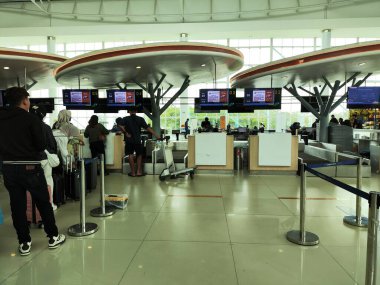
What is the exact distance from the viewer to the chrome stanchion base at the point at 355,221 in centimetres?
401

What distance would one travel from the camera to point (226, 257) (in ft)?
10.1

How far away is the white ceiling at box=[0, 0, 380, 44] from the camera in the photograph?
1528 centimetres

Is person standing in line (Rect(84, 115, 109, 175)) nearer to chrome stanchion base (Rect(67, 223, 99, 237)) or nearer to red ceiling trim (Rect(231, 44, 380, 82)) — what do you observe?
chrome stanchion base (Rect(67, 223, 99, 237))

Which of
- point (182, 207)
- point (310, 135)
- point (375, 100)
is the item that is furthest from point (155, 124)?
point (310, 135)

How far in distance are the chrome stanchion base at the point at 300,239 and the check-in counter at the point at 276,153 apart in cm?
447

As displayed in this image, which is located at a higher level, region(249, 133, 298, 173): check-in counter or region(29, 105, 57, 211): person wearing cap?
region(29, 105, 57, 211): person wearing cap

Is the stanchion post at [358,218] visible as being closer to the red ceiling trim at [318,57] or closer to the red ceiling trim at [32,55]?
the red ceiling trim at [318,57]

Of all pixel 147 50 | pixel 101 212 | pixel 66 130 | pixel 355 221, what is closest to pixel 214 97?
pixel 147 50

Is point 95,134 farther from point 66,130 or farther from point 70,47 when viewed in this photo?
→ point 70,47

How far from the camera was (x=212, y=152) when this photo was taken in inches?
320

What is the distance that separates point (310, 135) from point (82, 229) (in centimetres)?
1559

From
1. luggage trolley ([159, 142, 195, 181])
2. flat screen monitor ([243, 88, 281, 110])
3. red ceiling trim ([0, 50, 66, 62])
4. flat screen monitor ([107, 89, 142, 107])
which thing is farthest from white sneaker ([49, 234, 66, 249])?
flat screen monitor ([243, 88, 281, 110])

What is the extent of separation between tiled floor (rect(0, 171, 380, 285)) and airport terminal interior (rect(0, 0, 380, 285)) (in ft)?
0.07

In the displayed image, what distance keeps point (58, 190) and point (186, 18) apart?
14017 millimetres
